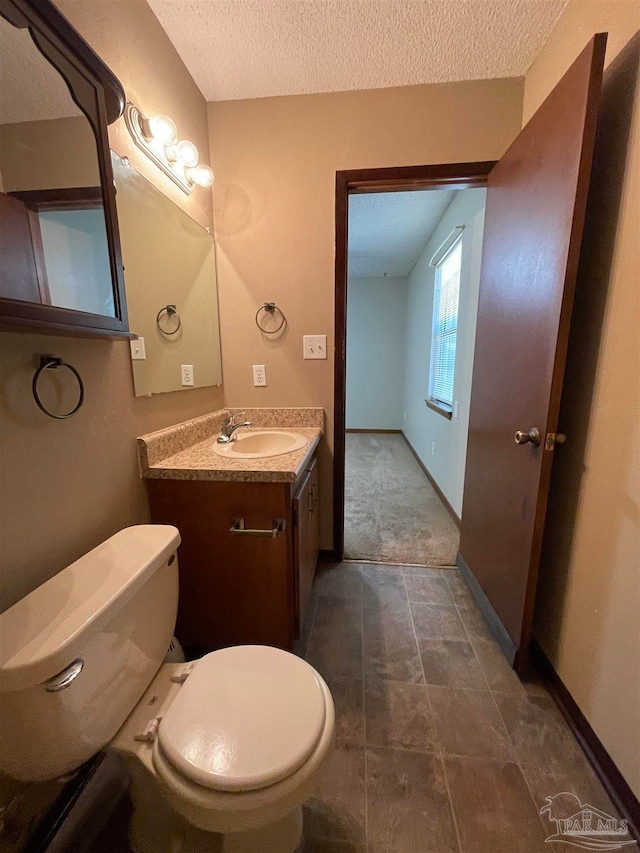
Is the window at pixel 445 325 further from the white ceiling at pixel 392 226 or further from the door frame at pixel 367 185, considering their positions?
the door frame at pixel 367 185

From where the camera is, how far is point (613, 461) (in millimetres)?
961

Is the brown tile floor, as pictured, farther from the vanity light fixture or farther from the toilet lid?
the vanity light fixture

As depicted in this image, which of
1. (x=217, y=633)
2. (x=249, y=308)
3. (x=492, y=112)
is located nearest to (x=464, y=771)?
(x=217, y=633)

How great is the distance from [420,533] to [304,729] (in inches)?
71.2

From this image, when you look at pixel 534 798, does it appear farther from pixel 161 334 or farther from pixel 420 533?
pixel 161 334

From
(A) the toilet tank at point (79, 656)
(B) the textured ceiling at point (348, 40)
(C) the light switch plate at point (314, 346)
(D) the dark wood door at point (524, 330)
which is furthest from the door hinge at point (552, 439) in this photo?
(B) the textured ceiling at point (348, 40)

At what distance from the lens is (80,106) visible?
2.67 feet

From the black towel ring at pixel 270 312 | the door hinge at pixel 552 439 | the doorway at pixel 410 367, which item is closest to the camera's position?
the door hinge at pixel 552 439

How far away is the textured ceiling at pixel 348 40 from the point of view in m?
1.20

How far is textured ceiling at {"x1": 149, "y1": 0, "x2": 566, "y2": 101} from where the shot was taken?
1.20m

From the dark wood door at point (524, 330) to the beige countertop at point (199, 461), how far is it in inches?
33.5

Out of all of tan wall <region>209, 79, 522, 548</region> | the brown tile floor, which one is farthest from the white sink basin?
the brown tile floor

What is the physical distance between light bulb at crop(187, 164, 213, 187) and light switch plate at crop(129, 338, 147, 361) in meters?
0.84

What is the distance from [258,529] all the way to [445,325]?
8.84ft
